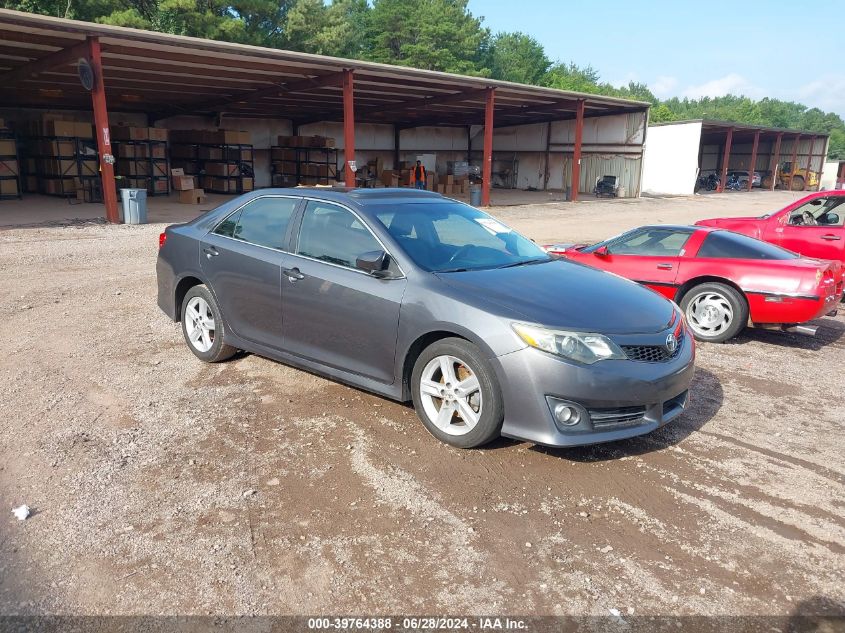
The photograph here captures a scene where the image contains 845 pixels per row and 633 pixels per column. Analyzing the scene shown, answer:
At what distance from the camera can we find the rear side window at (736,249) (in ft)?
22.4

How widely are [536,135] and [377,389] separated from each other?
121ft

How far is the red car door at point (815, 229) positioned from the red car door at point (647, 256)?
3140 mm

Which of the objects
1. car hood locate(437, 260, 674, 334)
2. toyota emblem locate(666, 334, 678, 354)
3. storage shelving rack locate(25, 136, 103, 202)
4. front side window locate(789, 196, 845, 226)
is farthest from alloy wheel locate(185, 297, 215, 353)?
storage shelving rack locate(25, 136, 103, 202)

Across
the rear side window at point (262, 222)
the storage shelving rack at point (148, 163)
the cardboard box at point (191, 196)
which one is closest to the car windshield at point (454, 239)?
the rear side window at point (262, 222)

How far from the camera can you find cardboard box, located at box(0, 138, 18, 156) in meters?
21.1

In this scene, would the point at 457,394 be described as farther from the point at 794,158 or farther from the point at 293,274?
the point at 794,158

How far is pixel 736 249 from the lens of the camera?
6.94 metres

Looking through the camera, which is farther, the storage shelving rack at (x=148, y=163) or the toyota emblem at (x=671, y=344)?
the storage shelving rack at (x=148, y=163)

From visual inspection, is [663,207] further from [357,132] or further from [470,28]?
[470,28]

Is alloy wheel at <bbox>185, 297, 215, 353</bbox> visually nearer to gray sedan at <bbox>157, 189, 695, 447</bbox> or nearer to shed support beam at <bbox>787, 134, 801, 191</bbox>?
gray sedan at <bbox>157, 189, 695, 447</bbox>

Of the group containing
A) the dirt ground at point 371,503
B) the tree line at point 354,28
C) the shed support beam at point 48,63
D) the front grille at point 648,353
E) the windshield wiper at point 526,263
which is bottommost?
the dirt ground at point 371,503

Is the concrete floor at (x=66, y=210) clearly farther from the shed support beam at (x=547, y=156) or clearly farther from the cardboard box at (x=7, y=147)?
the shed support beam at (x=547, y=156)

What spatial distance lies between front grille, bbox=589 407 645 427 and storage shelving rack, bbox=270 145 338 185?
2739cm

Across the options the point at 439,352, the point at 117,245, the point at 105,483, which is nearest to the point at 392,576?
the point at 439,352
